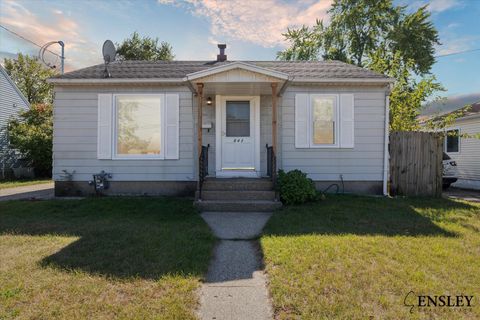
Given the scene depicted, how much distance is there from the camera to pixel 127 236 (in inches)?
168

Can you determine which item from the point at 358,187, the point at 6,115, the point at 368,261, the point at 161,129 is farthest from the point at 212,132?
the point at 6,115

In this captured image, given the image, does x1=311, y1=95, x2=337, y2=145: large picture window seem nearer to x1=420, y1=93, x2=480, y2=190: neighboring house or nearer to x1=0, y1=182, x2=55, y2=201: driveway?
x1=420, y1=93, x2=480, y2=190: neighboring house

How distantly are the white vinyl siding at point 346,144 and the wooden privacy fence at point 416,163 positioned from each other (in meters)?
0.51

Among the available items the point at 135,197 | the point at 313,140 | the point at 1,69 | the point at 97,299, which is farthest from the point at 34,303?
the point at 1,69

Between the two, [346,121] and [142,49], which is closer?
[346,121]

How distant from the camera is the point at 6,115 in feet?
49.5

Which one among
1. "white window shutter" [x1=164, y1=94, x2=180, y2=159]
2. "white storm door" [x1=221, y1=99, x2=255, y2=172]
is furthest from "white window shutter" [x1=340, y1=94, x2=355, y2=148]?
"white window shutter" [x1=164, y1=94, x2=180, y2=159]

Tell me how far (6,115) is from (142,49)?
581 inches

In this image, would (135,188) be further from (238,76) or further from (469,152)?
(469,152)

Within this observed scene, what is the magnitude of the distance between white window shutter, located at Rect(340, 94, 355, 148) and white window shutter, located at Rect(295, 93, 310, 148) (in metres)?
0.94

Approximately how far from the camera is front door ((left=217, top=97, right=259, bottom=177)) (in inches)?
304

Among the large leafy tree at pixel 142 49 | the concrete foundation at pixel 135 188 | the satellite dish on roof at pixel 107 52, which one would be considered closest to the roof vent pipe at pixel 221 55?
the satellite dish on roof at pixel 107 52

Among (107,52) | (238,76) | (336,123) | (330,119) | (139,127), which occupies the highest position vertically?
(107,52)

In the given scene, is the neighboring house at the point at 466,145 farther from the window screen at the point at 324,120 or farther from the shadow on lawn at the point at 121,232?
the shadow on lawn at the point at 121,232
